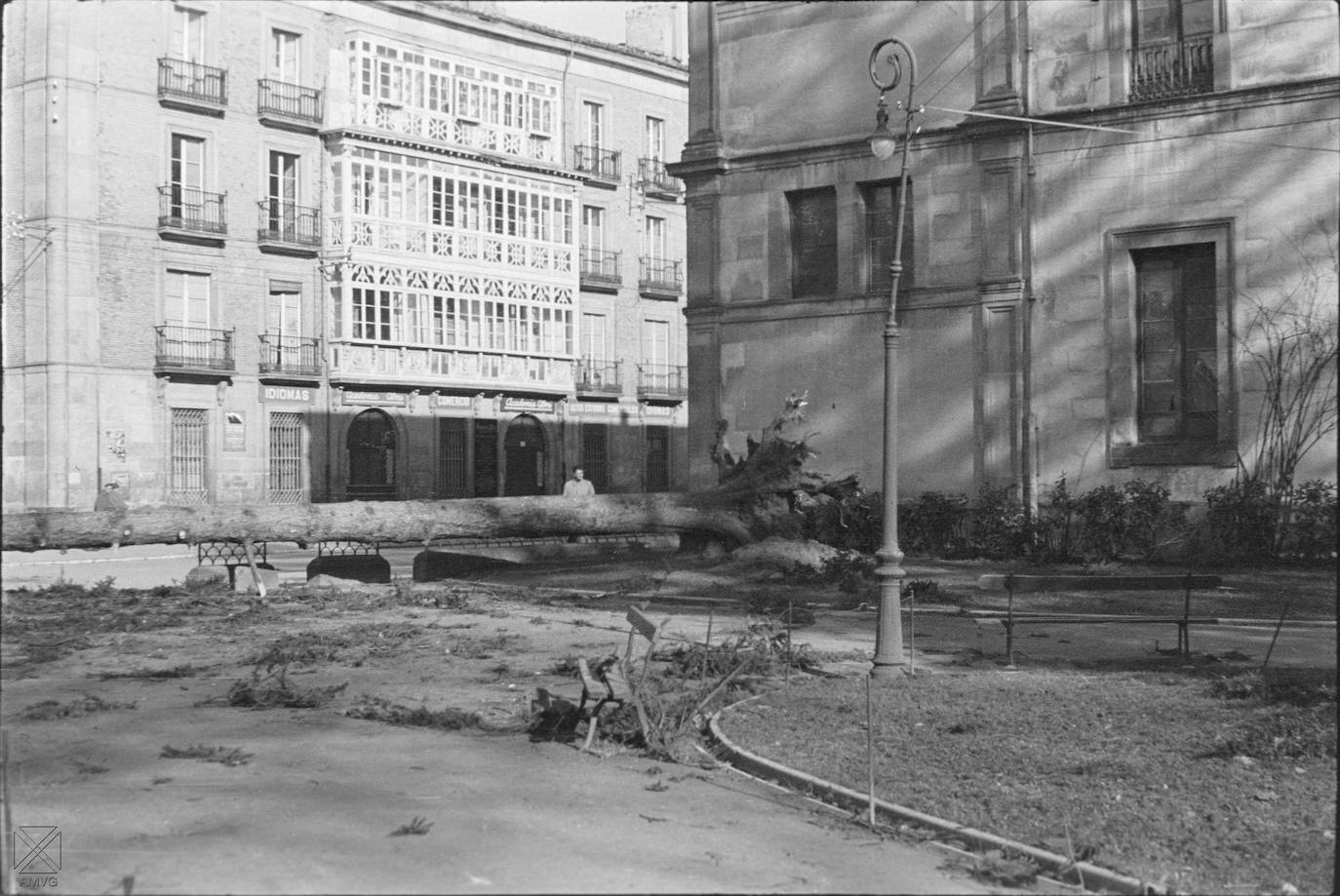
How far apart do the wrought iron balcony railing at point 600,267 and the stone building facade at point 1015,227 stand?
25728 mm

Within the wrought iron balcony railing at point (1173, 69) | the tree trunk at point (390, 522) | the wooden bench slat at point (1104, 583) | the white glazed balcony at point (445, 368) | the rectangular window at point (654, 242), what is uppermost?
the rectangular window at point (654, 242)

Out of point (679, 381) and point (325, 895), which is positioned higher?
point (679, 381)

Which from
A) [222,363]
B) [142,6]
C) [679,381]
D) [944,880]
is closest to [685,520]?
[944,880]

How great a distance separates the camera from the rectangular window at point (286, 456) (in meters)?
44.1

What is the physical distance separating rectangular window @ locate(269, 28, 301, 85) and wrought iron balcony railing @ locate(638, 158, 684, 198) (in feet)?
49.2

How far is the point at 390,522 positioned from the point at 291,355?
2576cm

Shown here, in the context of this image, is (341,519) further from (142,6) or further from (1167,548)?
(142,6)

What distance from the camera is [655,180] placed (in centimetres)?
5656

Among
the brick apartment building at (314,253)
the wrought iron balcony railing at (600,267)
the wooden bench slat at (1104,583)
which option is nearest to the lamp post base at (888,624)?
the wooden bench slat at (1104,583)

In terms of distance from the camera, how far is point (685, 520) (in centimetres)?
2278

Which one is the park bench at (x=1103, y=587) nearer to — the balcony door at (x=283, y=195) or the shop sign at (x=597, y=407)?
the balcony door at (x=283, y=195)

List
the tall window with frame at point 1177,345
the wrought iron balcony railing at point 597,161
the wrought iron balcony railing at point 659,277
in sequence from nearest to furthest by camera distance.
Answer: the tall window with frame at point 1177,345, the wrought iron balcony railing at point 597,161, the wrought iron balcony railing at point 659,277

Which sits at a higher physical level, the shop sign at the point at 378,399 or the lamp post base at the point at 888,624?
the shop sign at the point at 378,399

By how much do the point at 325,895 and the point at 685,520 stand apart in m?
16.9
